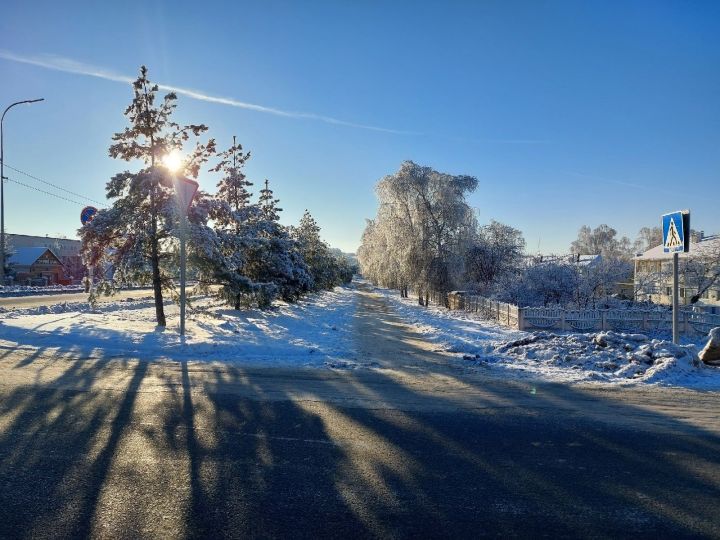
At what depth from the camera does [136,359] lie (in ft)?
30.1

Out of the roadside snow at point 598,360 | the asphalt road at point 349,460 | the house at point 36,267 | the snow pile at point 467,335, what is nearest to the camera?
the asphalt road at point 349,460

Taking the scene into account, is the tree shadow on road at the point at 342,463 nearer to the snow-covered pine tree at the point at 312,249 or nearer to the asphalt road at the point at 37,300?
the asphalt road at the point at 37,300

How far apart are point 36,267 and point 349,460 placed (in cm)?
7614

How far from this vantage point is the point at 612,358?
955 cm

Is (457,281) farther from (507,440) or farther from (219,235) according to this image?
(507,440)

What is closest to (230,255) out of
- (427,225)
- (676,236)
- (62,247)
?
(676,236)

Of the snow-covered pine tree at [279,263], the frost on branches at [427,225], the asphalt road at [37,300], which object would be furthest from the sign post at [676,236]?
the frost on branches at [427,225]

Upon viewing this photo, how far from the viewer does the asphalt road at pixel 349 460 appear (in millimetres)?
3420

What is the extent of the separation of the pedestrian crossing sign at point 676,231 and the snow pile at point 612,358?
1927mm

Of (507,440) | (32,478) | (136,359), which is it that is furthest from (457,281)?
(32,478)

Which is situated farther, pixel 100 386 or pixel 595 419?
pixel 100 386

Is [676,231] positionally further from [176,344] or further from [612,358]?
[176,344]

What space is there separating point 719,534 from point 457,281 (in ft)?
98.9

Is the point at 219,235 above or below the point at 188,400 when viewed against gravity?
above
